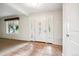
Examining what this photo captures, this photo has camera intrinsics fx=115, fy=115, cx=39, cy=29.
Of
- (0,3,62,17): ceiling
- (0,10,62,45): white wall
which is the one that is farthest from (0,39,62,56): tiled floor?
(0,3,62,17): ceiling

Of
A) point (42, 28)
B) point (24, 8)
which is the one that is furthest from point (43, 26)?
point (24, 8)

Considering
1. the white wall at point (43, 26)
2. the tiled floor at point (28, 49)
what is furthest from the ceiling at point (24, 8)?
the tiled floor at point (28, 49)

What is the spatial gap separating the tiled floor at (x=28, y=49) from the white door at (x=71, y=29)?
0.34 ft

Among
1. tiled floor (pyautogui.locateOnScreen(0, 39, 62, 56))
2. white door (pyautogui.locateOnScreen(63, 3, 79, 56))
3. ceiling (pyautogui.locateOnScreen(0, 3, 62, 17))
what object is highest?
ceiling (pyautogui.locateOnScreen(0, 3, 62, 17))

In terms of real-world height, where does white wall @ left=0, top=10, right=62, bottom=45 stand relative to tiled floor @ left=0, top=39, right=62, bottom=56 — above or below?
above

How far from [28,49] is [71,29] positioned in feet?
1.71

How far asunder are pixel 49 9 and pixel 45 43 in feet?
1.22

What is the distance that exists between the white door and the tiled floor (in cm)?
10

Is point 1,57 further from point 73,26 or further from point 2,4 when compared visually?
point 73,26

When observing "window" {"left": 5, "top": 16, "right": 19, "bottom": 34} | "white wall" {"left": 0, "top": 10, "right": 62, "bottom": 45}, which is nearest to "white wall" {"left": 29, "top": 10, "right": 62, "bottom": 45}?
"white wall" {"left": 0, "top": 10, "right": 62, "bottom": 45}

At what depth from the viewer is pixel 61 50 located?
4.13 ft

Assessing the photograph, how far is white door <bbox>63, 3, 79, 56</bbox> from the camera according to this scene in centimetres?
124

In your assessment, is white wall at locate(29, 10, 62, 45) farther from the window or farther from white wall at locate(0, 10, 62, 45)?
the window

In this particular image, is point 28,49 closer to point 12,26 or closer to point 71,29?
point 12,26
